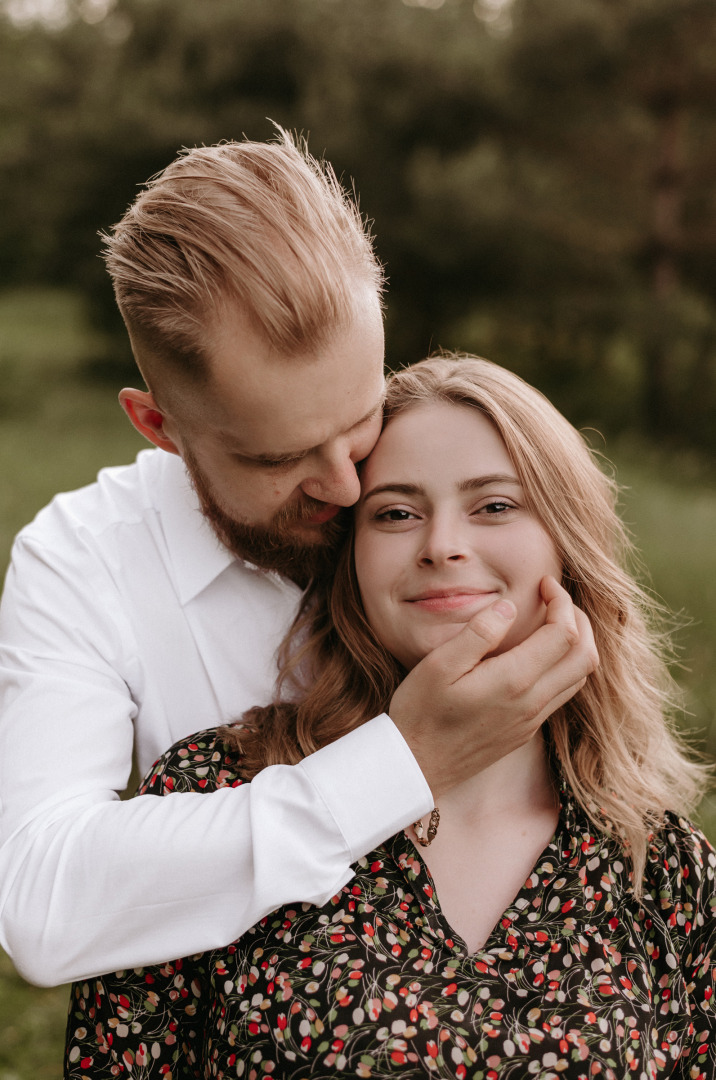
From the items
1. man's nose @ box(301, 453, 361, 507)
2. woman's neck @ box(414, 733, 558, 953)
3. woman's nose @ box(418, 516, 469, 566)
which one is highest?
man's nose @ box(301, 453, 361, 507)

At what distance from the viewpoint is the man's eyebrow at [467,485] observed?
2320 mm

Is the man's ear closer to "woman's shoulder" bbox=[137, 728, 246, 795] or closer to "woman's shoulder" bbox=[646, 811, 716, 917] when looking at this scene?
"woman's shoulder" bbox=[137, 728, 246, 795]

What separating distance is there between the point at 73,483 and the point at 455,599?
31.3ft

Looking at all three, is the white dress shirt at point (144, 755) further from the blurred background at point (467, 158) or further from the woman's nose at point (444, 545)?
the blurred background at point (467, 158)

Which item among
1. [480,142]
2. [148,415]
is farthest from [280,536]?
[480,142]

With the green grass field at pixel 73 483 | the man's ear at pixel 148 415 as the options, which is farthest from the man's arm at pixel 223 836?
the green grass field at pixel 73 483

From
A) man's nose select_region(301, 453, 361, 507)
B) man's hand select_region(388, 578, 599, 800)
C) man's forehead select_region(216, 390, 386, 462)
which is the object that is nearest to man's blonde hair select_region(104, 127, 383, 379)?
man's forehead select_region(216, 390, 386, 462)

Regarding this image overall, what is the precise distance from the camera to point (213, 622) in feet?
9.04

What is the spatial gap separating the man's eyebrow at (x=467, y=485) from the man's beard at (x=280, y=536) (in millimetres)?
198

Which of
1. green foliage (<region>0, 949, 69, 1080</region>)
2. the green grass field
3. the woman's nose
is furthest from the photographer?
the green grass field

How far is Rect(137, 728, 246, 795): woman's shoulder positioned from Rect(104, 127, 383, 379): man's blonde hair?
86 cm

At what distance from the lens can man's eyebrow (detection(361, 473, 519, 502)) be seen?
232 cm

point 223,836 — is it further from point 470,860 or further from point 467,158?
point 467,158

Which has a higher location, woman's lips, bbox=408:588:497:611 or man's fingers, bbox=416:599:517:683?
woman's lips, bbox=408:588:497:611
